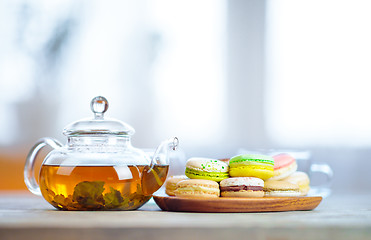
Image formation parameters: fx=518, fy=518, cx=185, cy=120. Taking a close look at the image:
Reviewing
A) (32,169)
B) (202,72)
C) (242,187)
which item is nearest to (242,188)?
(242,187)

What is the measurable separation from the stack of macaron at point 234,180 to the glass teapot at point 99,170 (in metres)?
0.05

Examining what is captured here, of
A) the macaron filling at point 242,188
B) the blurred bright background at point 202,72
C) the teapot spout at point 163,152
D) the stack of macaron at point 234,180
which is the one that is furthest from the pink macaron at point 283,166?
the blurred bright background at point 202,72

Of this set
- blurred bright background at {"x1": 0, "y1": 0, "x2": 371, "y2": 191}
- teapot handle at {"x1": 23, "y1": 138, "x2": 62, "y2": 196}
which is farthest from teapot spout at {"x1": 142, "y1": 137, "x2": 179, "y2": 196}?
blurred bright background at {"x1": 0, "y1": 0, "x2": 371, "y2": 191}

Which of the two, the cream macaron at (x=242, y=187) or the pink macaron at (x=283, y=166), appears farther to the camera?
the pink macaron at (x=283, y=166)

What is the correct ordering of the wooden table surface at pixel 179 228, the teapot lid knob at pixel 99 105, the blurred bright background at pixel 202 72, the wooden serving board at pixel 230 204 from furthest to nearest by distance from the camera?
the blurred bright background at pixel 202 72, the teapot lid knob at pixel 99 105, the wooden serving board at pixel 230 204, the wooden table surface at pixel 179 228

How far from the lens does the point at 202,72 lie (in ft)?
10.2

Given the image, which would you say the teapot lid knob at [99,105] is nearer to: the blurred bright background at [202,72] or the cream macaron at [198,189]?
the cream macaron at [198,189]

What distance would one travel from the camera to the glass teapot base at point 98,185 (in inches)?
38.4

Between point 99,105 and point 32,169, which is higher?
point 99,105

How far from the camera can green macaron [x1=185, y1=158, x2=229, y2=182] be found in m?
1.03

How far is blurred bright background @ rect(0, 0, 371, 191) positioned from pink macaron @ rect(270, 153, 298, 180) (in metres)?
1.88

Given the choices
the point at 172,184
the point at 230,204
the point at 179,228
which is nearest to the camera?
the point at 179,228

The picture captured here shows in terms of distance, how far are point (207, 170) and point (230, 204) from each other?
0.10 meters

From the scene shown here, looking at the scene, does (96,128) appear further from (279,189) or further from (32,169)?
(279,189)
